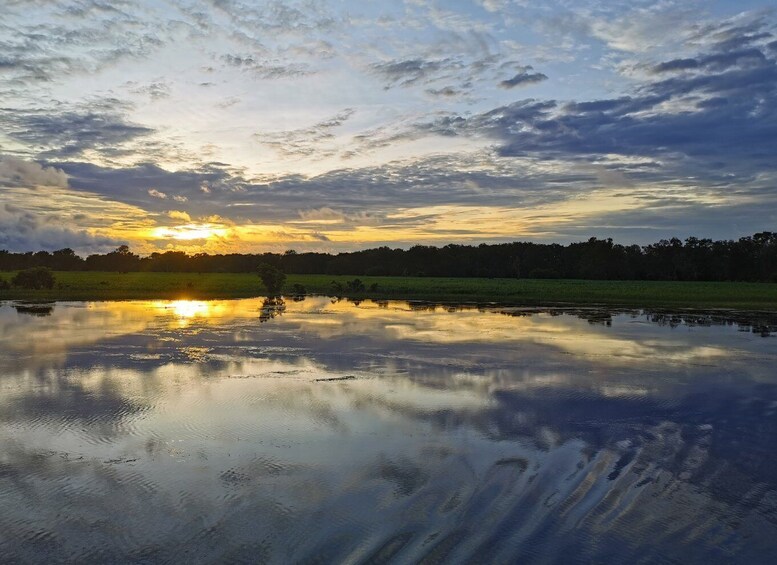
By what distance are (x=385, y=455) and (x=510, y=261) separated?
395 feet

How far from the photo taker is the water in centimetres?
704

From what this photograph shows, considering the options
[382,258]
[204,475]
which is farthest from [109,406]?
[382,258]

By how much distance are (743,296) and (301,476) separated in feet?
193

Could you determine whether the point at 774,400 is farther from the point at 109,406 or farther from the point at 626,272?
the point at 626,272

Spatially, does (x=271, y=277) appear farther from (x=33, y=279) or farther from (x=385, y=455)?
(x=385, y=455)

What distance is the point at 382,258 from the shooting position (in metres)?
143

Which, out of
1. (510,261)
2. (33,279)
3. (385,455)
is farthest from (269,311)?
(510,261)

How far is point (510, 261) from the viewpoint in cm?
12738

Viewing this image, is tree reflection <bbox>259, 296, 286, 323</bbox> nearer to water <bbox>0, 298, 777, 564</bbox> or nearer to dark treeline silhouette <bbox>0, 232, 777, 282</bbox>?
water <bbox>0, 298, 777, 564</bbox>

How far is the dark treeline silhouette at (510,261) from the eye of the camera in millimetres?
108312

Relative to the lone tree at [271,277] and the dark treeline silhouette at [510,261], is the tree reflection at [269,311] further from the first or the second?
the dark treeline silhouette at [510,261]

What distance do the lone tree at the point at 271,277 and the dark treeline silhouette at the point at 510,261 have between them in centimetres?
5341

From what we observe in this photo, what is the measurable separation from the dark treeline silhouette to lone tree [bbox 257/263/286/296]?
175 ft

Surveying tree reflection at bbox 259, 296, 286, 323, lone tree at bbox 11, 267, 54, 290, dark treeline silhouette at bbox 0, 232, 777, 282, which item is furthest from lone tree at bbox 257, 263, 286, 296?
dark treeline silhouette at bbox 0, 232, 777, 282
